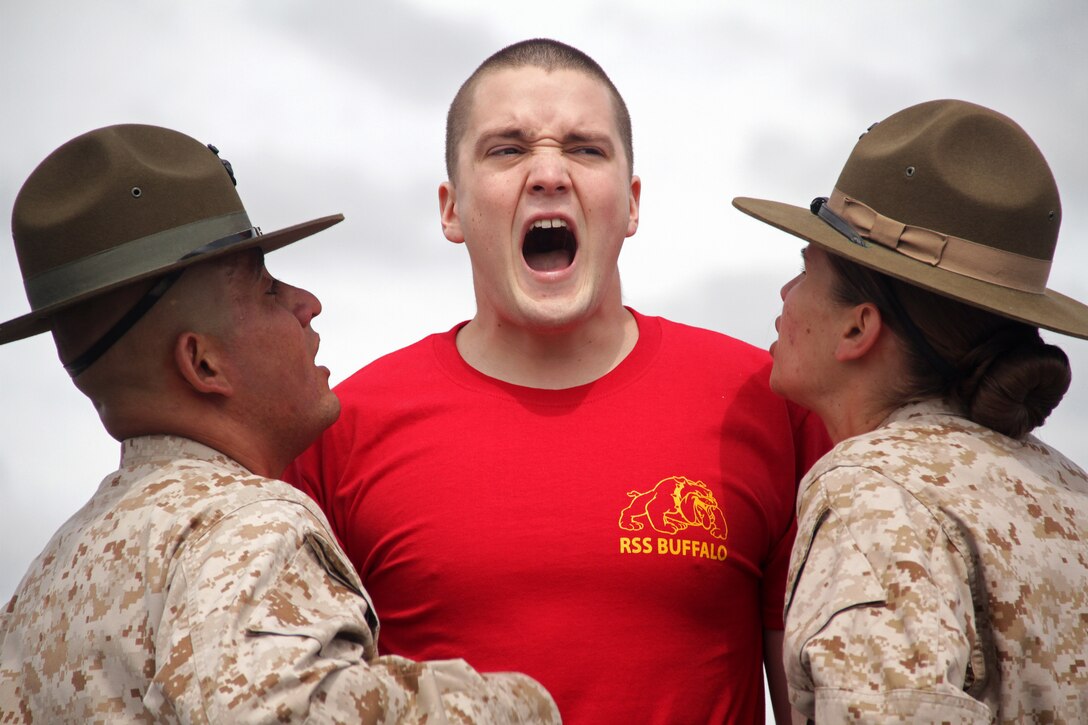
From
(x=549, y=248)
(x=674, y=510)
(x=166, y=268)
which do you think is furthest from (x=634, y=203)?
(x=166, y=268)

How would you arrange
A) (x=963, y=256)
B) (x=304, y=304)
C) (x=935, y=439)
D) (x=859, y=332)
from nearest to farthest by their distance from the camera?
(x=935, y=439) < (x=963, y=256) < (x=859, y=332) < (x=304, y=304)

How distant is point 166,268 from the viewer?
4.64 m

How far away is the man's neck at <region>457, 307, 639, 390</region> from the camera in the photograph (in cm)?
626

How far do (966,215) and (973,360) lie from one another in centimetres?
53

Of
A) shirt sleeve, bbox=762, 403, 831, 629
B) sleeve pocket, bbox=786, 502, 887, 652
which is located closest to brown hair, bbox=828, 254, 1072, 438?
sleeve pocket, bbox=786, 502, 887, 652

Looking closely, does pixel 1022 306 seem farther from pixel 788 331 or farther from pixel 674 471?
pixel 674 471

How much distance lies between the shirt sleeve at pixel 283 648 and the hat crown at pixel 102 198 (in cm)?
120

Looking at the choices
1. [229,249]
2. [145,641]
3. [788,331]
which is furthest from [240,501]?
[788,331]

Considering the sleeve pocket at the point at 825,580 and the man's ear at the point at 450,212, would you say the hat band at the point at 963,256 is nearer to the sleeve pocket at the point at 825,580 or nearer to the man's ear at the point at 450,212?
the sleeve pocket at the point at 825,580

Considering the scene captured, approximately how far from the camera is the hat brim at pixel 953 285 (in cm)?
467

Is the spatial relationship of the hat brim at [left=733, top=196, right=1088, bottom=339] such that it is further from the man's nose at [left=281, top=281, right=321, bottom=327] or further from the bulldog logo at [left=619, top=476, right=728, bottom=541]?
the man's nose at [left=281, top=281, right=321, bottom=327]

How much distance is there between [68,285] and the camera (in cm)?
472

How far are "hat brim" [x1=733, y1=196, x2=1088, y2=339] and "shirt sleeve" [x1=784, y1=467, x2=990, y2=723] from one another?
0.77m

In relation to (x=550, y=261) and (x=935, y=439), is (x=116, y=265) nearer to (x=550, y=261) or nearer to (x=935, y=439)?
(x=550, y=261)
